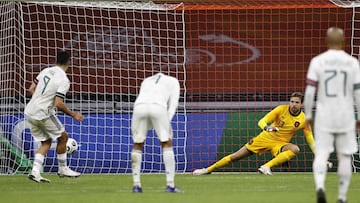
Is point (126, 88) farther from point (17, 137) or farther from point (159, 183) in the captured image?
point (159, 183)

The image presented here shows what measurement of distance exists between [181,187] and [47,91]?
2.96m

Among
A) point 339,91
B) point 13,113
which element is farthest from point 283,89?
point 339,91

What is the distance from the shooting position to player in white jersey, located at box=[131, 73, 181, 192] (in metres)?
13.1

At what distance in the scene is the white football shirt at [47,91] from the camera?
51.7ft

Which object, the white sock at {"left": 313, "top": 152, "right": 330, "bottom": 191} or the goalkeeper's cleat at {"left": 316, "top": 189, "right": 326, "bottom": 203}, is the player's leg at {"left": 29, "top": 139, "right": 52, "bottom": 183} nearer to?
the white sock at {"left": 313, "top": 152, "right": 330, "bottom": 191}

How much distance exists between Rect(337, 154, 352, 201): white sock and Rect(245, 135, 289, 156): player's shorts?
24.3ft

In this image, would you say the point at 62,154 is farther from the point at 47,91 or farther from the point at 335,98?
the point at 335,98

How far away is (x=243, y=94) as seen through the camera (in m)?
21.4

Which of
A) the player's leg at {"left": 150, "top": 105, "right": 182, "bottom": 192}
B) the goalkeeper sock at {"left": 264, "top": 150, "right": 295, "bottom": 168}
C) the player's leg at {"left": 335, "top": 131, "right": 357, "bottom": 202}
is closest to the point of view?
the player's leg at {"left": 335, "top": 131, "right": 357, "bottom": 202}

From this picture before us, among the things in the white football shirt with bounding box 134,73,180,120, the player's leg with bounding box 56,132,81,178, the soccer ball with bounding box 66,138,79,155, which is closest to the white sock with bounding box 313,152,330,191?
the white football shirt with bounding box 134,73,180,120

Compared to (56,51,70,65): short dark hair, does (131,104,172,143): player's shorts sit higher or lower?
lower

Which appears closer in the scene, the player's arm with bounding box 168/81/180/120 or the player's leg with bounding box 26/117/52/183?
the player's arm with bounding box 168/81/180/120

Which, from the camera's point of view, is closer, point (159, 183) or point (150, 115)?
point (150, 115)

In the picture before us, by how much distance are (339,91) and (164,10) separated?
10.9 metres
